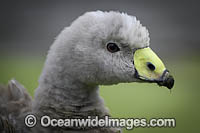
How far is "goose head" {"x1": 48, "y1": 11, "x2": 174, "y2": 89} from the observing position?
893 mm

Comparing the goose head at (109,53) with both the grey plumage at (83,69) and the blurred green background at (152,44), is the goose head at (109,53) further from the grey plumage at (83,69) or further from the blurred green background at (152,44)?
the blurred green background at (152,44)

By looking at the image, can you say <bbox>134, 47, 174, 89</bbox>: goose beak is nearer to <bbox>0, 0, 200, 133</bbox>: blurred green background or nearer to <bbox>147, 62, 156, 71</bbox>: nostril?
<bbox>147, 62, 156, 71</bbox>: nostril

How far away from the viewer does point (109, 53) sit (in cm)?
91

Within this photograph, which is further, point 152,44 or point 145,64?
point 152,44

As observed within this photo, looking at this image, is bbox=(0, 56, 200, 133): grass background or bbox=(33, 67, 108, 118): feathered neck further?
bbox=(0, 56, 200, 133): grass background

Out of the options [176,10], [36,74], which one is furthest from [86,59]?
[176,10]

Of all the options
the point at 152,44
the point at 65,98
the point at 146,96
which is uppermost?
the point at 152,44

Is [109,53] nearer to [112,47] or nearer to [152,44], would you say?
[112,47]

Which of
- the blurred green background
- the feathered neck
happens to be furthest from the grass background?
the feathered neck

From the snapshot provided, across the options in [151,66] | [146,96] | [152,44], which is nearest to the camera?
[151,66]

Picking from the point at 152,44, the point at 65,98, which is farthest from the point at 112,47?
the point at 152,44

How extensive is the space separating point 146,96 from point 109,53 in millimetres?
442

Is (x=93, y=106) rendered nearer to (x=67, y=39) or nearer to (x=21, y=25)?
(x=67, y=39)

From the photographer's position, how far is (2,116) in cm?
95
